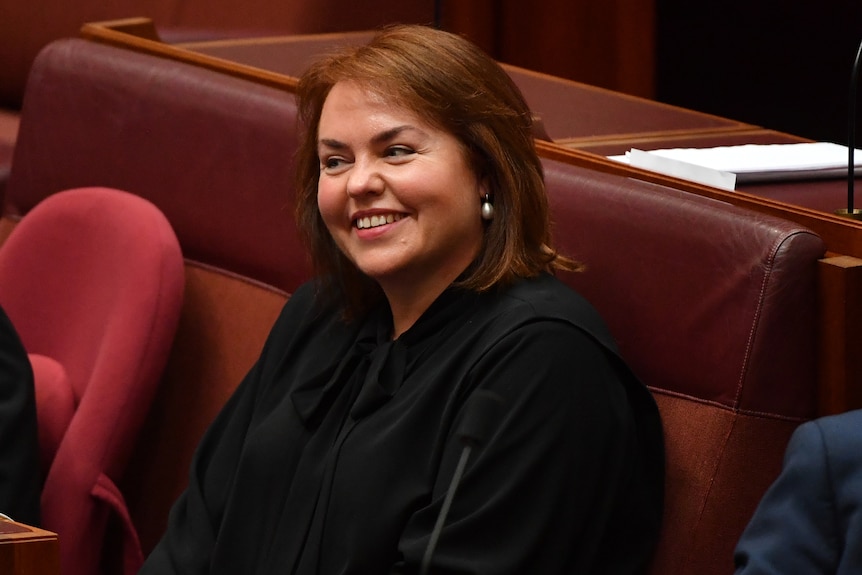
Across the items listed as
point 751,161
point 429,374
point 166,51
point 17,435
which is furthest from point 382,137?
point 166,51

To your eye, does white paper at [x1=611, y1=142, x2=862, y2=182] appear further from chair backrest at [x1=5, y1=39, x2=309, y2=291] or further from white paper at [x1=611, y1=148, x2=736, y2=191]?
chair backrest at [x1=5, y1=39, x2=309, y2=291]

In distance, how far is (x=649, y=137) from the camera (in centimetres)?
231

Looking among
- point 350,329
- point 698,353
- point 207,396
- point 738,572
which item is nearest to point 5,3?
point 207,396

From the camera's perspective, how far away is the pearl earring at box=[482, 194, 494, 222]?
1731 millimetres

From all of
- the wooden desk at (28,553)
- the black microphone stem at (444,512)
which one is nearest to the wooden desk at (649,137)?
the black microphone stem at (444,512)

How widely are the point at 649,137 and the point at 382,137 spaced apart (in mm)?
700

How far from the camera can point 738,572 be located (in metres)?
1.37

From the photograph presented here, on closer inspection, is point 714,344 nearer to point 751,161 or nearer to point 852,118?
point 852,118

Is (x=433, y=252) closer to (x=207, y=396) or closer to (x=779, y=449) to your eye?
(x=779, y=449)

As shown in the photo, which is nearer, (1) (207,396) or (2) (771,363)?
(2) (771,363)

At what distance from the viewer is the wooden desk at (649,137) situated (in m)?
1.61

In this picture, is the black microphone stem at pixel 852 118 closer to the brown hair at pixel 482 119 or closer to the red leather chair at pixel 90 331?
the brown hair at pixel 482 119

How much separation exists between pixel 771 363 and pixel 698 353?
9 cm

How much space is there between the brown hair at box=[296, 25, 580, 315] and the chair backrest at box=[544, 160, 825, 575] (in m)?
→ 0.11
